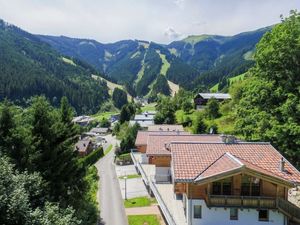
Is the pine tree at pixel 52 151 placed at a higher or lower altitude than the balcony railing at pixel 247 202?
higher

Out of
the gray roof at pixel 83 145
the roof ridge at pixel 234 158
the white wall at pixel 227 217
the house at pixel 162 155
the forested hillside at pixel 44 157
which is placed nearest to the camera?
the forested hillside at pixel 44 157

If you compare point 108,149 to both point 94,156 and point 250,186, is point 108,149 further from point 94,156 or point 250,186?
point 250,186

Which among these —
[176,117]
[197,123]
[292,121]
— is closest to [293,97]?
[292,121]

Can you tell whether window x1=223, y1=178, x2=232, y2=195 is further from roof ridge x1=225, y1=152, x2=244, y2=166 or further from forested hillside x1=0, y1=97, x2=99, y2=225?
forested hillside x1=0, y1=97, x2=99, y2=225

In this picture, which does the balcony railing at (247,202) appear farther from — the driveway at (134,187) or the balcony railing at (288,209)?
the driveway at (134,187)

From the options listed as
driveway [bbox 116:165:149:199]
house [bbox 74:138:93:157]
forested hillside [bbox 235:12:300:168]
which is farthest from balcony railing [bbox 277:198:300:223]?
house [bbox 74:138:93:157]

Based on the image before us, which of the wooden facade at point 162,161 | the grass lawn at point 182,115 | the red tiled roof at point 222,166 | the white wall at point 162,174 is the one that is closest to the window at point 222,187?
the red tiled roof at point 222,166

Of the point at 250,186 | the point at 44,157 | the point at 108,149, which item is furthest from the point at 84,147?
the point at 250,186
